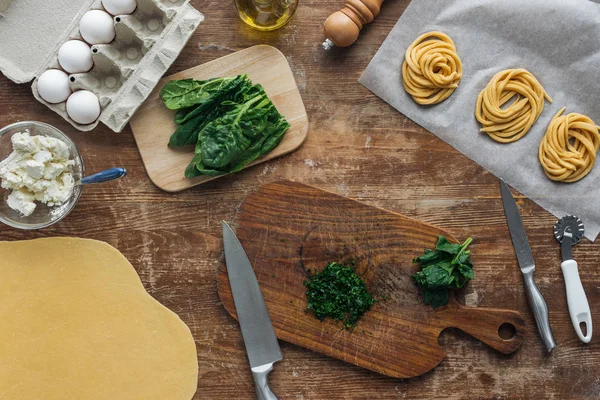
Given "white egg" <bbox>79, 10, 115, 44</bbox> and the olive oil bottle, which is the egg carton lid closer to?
"white egg" <bbox>79, 10, 115, 44</bbox>

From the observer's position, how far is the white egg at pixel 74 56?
2.18 m

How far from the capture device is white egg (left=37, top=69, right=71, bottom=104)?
2.19 meters

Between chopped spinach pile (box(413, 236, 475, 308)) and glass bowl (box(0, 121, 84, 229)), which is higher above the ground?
chopped spinach pile (box(413, 236, 475, 308))

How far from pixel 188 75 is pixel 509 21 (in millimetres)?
1462

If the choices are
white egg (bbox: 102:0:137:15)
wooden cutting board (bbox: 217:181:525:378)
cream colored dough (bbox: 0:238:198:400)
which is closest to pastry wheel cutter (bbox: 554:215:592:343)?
wooden cutting board (bbox: 217:181:525:378)

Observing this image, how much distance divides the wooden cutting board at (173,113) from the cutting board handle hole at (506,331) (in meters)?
1.24

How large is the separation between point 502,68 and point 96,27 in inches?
69.9

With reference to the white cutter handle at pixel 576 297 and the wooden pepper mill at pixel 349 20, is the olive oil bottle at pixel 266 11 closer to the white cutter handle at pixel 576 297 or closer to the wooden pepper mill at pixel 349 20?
the wooden pepper mill at pixel 349 20

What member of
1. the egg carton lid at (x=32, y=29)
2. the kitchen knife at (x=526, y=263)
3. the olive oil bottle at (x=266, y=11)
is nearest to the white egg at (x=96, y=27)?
the egg carton lid at (x=32, y=29)

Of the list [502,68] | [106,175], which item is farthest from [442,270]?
[106,175]

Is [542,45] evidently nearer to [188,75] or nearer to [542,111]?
[542,111]

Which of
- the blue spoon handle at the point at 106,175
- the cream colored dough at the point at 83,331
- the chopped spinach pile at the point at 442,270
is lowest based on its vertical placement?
the cream colored dough at the point at 83,331

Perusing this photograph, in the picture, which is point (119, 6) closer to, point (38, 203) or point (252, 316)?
point (38, 203)

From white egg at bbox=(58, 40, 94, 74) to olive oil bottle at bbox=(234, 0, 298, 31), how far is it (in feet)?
2.20
